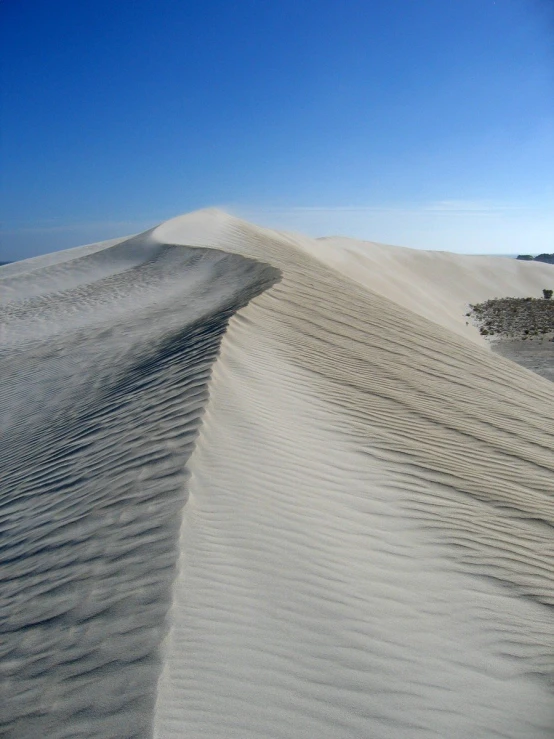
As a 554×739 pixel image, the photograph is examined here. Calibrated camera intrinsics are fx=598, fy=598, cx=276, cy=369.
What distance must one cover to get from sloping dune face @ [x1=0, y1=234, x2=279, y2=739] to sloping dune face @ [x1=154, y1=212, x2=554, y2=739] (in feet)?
0.55

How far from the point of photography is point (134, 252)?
23766 millimetres

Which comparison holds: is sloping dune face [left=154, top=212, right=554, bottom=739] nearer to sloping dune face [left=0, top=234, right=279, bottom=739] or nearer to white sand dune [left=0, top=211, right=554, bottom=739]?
white sand dune [left=0, top=211, right=554, bottom=739]

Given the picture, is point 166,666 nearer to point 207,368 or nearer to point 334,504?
point 334,504

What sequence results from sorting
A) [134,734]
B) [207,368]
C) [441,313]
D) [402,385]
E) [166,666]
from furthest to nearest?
[441,313]
[402,385]
[207,368]
[166,666]
[134,734]

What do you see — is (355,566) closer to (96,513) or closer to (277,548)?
(277,548)

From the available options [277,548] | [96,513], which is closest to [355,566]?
[277,548]

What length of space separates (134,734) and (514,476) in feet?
13.7

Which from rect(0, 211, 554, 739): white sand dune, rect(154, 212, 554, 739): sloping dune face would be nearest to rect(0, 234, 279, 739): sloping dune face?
rect(0, 211, 554, 739): white sand dune

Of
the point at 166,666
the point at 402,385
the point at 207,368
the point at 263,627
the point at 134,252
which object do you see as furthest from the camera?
the point at 134,252

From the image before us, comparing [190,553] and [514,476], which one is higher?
[190,553]

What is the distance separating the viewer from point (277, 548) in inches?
142

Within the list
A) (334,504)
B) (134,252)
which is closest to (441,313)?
(134,252)

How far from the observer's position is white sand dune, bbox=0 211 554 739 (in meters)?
2.59

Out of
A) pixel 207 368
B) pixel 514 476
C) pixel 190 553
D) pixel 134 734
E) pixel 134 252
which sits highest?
pixel 134 252
